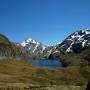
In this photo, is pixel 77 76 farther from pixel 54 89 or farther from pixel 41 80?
pixel 54 89

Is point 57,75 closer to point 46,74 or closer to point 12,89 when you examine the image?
point 46,74

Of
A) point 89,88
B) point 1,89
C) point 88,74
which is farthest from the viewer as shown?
point 88,74

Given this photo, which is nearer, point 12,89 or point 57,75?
point 12,89

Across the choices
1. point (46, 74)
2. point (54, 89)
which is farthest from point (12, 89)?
point (46, 74)

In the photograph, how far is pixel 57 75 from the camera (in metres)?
199

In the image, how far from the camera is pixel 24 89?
105 m

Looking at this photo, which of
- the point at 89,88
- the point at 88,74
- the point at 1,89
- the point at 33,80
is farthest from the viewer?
the point at 88,74

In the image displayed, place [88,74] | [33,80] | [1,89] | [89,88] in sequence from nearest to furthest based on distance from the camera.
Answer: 1. [89,88]
2. [1,89]
3. [33,80]
4. [88,74]

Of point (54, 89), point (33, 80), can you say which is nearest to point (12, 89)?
point (54, 89)

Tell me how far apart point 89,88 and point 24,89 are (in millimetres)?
55872

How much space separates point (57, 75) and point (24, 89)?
9513 centimetres

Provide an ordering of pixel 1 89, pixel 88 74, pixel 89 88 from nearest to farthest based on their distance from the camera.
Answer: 1. pixel 89 88
2. pixel 1 89
3. pixel 88 74

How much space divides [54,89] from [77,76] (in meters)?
91.5

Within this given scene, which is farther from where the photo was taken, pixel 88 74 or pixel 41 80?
pixel 88 74
